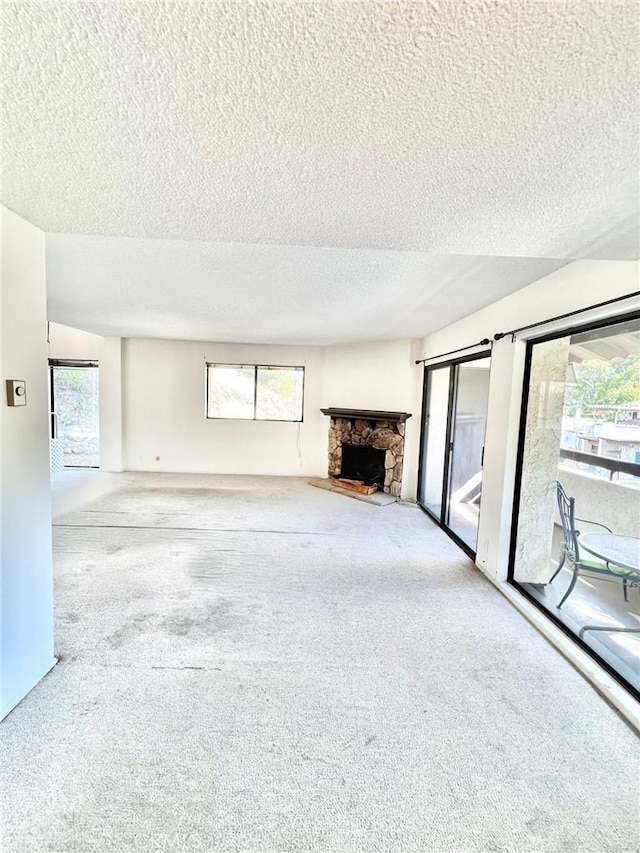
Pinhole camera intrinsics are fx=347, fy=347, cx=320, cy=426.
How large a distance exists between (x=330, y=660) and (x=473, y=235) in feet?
7.50

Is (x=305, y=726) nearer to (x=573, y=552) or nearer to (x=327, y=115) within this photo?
(x=573, y=552)

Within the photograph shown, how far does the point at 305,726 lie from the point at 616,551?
201 centimetres

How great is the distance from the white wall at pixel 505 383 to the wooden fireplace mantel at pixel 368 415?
191 cm

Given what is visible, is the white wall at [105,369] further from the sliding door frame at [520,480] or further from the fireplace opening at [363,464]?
the sliding door frame at [520,480]

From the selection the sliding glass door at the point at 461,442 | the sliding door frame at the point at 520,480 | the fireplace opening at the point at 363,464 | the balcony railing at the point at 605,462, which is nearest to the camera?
the sliding door frame at the point at 520,480

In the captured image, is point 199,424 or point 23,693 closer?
point 23,693

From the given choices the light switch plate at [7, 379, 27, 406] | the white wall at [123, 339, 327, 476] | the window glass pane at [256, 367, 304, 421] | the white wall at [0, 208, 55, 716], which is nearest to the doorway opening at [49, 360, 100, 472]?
the white wall at [123, 339, 327, 476]

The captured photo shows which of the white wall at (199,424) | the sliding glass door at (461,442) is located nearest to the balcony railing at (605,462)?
the sliding glass door at (461,442)

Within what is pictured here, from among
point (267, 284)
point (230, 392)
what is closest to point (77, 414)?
point (230, 392)

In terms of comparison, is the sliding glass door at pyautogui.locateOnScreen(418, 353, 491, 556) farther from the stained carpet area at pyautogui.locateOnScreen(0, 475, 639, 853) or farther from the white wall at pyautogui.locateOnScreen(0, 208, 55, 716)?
the white wall at pyautogui.locateOnScreen(0, 208, 55, 716)

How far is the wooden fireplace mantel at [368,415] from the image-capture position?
5074 mm

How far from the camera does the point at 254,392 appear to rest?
6316 millimetres

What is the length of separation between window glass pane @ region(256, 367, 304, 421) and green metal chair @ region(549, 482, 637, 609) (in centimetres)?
445

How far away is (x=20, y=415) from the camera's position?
1.56 meters
